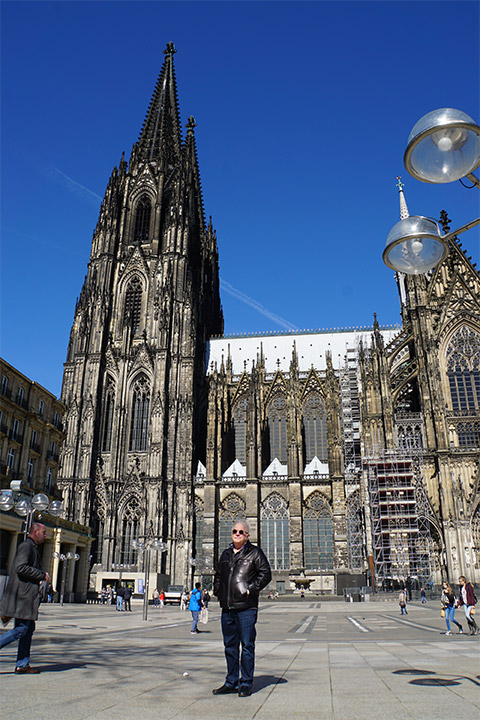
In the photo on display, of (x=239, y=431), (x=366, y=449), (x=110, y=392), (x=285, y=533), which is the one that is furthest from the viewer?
(x=239, y=431)

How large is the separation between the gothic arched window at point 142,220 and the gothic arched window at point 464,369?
93.8 feet

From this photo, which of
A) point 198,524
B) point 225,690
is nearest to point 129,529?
point 198,524

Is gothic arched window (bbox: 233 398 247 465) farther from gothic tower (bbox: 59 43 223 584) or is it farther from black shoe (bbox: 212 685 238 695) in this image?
black shoe (bbox: 212 685 238 695)

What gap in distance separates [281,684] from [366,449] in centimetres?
3527

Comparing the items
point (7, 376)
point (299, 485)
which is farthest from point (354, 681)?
point (299, 485)

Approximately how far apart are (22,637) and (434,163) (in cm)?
619

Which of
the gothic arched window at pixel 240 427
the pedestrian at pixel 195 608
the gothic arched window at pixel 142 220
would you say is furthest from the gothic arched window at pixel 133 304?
the pedestrian at pixel 195 608

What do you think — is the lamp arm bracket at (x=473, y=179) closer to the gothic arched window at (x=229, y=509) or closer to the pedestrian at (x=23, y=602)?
the pedestrian at (x=23, y=602)

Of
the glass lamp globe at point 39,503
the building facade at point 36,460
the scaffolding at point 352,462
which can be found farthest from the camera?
the scaffolding at point 352,462

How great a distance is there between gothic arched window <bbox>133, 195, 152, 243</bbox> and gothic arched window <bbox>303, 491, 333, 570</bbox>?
27600mm

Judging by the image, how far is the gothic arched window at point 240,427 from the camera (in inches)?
1992

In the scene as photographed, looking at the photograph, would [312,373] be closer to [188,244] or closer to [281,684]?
[188,244]

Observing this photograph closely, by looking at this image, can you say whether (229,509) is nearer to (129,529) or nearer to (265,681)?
(129,529)

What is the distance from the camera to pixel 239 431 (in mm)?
51250
